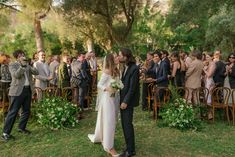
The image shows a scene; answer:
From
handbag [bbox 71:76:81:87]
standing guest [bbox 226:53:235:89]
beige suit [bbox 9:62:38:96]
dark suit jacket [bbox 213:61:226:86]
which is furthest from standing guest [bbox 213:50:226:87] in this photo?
beige suit [bbox 9:62:38:96]

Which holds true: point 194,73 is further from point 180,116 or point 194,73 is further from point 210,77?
point 180,116

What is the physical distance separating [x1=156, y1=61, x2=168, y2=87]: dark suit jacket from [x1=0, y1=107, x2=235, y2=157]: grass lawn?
1.10 m

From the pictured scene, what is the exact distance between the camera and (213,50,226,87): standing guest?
10.5m

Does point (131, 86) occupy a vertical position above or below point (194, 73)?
below

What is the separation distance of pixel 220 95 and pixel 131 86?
4339 millimetres

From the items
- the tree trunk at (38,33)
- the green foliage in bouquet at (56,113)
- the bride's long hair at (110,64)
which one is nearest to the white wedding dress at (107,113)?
the bride's long hair at (110,64)

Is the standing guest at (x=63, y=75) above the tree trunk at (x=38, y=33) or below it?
below

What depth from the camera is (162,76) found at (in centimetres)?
1012

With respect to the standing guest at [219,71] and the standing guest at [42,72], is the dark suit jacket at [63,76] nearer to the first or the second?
the standing guest at [42,72]

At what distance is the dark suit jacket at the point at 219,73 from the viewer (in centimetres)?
1055

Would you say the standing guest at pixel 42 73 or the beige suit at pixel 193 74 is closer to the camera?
the beige suit at pixel 193 74

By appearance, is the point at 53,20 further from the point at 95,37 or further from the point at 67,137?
the point at 67,137

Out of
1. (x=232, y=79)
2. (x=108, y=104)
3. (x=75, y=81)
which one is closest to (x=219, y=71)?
(x=232, y=79)

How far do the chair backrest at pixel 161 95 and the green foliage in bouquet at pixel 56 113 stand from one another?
2038mm
